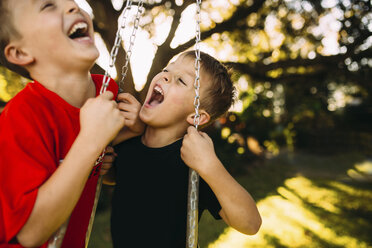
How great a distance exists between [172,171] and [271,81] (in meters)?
4.44

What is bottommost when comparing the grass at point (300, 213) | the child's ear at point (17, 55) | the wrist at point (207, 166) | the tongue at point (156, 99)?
the grass at point (300, 213)

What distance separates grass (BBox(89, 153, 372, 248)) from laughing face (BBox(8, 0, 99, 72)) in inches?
142

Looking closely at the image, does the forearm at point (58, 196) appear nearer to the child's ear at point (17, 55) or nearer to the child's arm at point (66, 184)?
the child's arm at point (66, 184)

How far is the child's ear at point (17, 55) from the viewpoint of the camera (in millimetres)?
1252

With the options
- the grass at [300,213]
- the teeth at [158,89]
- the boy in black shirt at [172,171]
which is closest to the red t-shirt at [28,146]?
the boy in black shirt at [172,171]

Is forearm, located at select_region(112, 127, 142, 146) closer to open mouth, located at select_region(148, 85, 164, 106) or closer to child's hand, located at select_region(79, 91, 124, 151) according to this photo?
open mouth, located at select_region(148, 85, 164, 106)

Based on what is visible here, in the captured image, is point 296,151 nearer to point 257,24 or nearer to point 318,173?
point 318,173

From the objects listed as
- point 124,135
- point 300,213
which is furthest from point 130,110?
point 300,213

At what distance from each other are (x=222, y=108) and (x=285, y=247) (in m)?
3.40

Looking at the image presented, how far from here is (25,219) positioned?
922mm

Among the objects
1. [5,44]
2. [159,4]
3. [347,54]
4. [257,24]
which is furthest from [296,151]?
[5,44]

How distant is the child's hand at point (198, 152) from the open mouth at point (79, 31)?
0.72 metres

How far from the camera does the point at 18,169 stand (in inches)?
37.2

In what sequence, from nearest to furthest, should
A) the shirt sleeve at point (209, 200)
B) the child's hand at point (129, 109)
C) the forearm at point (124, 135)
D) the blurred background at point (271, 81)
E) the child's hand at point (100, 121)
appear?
the child's hand at point (100, 121) < the shirt sleeve at point (209, 200) < the child's hand at point (129, 109) < the forearm at point (124, 135) < the blurred background at point (271, 81)
